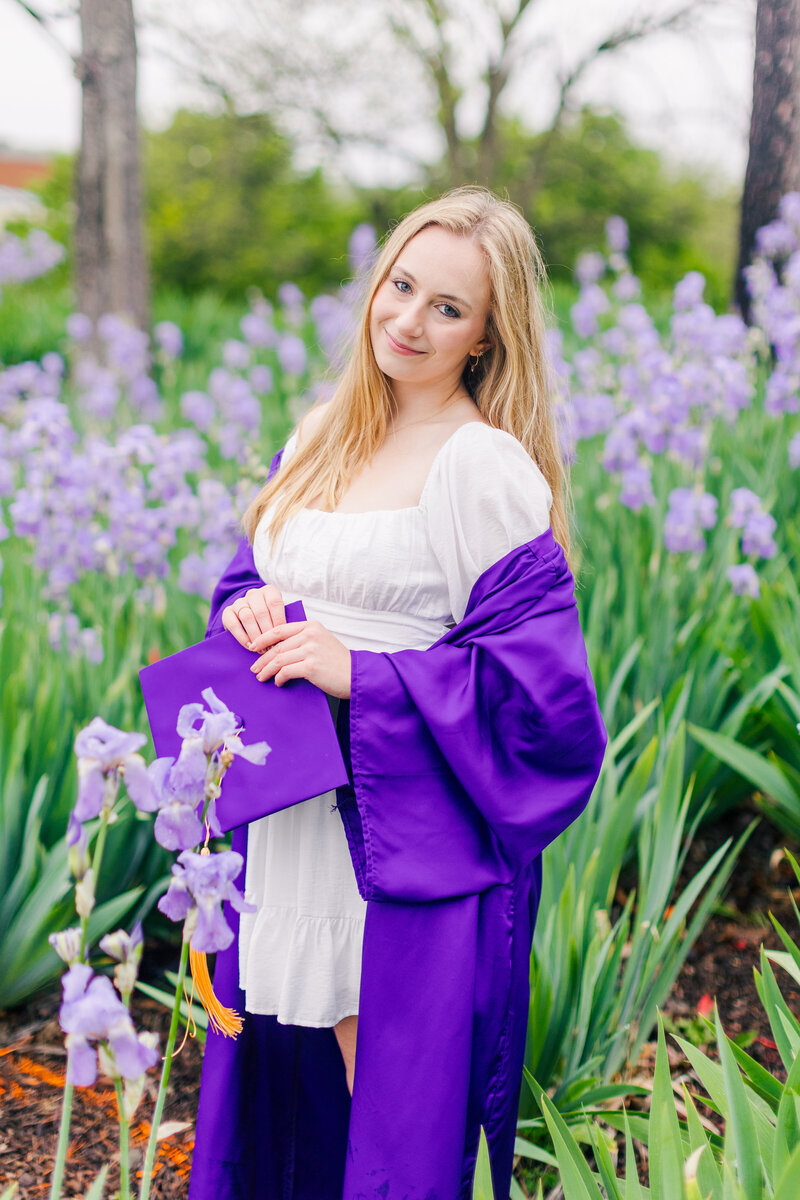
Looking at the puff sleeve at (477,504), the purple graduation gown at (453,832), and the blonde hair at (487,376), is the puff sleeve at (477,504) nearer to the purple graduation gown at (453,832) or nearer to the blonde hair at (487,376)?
the purple graduation gown at (453,832)

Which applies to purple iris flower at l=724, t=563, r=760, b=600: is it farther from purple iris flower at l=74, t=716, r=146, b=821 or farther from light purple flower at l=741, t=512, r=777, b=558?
purple iris flower at l=74, t=716, r=146, b=821

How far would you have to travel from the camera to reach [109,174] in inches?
236

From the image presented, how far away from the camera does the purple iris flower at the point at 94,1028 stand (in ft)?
2.31

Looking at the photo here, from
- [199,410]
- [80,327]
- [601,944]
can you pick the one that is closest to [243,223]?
[80,327]

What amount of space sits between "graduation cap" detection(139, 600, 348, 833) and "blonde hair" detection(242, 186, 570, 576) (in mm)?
241

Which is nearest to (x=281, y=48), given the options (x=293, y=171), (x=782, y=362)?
(x=293, y=171)

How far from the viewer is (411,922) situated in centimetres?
124

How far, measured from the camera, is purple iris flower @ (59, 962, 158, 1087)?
0.70 metres

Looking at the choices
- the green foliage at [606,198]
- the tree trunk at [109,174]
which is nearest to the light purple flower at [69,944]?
the tree trunk at [109,174]

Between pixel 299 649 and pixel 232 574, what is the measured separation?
1.27 feet

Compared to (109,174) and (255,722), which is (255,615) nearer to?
(255,722)

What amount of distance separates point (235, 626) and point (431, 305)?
503 millimetres

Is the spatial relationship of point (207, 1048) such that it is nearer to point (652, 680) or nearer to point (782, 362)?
point (652, 680)

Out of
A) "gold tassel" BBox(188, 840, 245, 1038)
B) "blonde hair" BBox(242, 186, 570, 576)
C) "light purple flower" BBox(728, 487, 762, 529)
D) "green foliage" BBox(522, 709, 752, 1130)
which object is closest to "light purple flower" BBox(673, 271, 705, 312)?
"light purple flower" BBox(728, 487, 762, 529)
